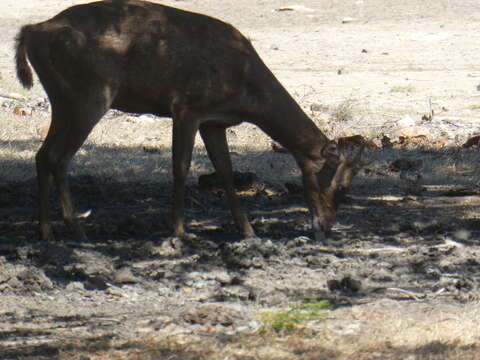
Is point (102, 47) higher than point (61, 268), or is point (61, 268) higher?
point (102, 47)

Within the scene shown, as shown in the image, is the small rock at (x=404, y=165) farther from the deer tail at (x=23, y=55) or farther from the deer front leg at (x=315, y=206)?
the deer tail at (x=23, y=55)

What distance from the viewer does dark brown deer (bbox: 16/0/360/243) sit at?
7.34m

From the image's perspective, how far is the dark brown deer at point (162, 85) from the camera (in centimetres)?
734

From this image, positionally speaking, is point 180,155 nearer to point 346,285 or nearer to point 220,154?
point 220,154

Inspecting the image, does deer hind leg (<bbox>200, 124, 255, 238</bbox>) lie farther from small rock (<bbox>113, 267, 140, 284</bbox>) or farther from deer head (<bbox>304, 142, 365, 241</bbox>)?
small rock (<bbox>113, 267, 140, 284</bbox>)

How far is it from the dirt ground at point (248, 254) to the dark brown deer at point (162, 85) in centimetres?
38

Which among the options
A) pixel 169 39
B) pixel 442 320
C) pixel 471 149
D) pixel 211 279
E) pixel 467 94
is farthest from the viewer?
pixel 467 94

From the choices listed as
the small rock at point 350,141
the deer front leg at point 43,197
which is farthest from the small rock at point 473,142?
the deer front leg at point 43,197

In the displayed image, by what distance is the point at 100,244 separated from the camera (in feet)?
23.8

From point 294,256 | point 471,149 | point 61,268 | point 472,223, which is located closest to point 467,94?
point 471,149

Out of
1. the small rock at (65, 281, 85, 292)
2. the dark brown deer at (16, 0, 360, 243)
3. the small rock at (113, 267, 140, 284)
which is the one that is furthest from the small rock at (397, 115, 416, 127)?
the small rock at (65, 281, 85, 292)

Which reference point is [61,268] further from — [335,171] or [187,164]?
[335,171]

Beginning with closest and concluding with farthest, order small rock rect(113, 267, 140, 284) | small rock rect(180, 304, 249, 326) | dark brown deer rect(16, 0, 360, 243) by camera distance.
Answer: small rock rect(180, 304, 249, 326) → small rock rect(113, 267, 140, 284) → dark brown deer rect(16, 0, 360, 243)

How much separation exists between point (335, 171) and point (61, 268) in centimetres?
233
